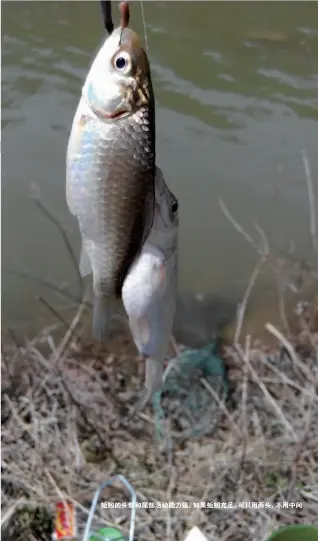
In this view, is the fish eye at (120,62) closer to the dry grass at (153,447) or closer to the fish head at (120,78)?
the fish head at (120,78)

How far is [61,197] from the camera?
10.3 feet

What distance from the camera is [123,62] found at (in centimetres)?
85

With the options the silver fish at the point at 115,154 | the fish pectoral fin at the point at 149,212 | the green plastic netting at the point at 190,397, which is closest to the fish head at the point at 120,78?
the silver fish at the point at 115,154

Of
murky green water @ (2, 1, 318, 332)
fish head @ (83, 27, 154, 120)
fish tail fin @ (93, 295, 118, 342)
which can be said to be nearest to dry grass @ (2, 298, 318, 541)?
murky green water @ (2, 1, 318, 332)

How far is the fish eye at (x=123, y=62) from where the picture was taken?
0.84m

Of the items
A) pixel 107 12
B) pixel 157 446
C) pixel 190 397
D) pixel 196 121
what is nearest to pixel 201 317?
pixel 190 397

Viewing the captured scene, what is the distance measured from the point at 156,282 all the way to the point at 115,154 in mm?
237

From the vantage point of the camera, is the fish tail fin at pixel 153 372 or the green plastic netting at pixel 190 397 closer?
the fish tail fin at pixel 153 372

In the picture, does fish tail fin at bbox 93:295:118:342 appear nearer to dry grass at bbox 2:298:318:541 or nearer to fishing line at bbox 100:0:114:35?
fishing line at bbox 100:0:114:35

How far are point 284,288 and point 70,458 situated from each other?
1159mm

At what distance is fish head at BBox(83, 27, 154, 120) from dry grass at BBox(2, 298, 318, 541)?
1.33 meters

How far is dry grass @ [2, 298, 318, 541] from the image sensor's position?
2.00m

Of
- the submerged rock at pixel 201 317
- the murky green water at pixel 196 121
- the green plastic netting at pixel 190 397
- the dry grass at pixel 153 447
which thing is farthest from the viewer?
the murky green water at pixel 196 121

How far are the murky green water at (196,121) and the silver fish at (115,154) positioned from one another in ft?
6.74
